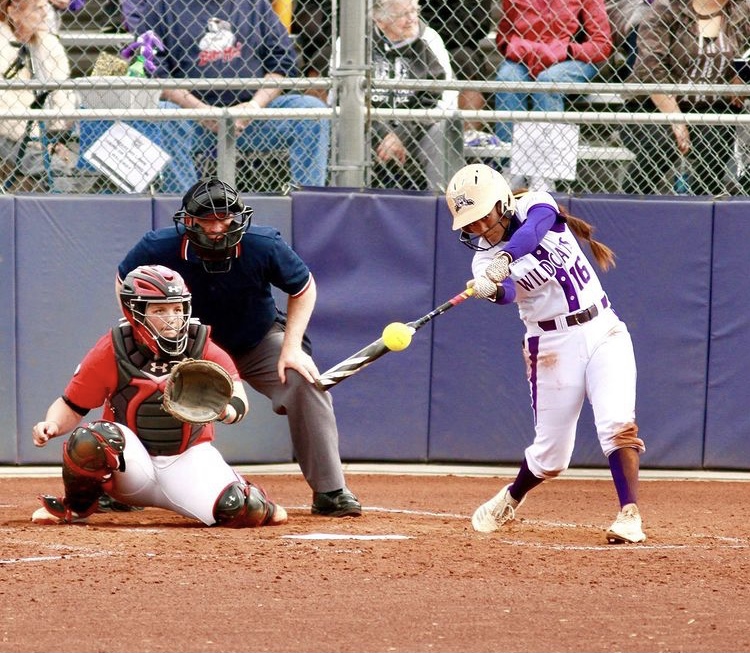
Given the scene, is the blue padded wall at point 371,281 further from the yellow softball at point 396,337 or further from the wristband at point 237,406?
the wristband at point 237,406

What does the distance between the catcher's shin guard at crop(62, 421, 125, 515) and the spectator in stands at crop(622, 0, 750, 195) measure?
3893 mm

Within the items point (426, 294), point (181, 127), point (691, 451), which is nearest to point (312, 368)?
point (426, 294)

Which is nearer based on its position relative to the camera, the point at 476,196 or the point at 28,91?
the point at 476,196

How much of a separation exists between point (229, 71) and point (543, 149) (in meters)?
1.92

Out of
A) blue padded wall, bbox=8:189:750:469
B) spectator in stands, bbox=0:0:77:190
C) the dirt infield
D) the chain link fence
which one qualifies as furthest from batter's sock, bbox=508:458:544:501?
spectator in stands, bbox=0:0:77:190

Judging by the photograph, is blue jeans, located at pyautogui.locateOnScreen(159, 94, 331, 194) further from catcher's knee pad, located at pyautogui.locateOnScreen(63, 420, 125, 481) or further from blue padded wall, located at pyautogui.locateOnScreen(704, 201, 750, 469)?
catcher's knee pad, located at pyautogui.locateOnScreen(63, 420, 125, 481)

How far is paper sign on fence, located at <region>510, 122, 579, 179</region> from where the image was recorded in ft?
24.4

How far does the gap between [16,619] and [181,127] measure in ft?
13.7

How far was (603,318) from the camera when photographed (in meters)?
5.32

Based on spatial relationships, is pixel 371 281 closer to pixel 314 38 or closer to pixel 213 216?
pixel 314 38

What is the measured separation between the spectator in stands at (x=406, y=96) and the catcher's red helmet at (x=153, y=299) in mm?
2575

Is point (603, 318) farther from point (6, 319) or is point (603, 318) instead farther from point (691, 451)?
point (6, 319)

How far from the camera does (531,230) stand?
202 inches

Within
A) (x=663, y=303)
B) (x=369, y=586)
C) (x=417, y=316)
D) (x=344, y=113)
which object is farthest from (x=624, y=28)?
(x=369, y=586)
